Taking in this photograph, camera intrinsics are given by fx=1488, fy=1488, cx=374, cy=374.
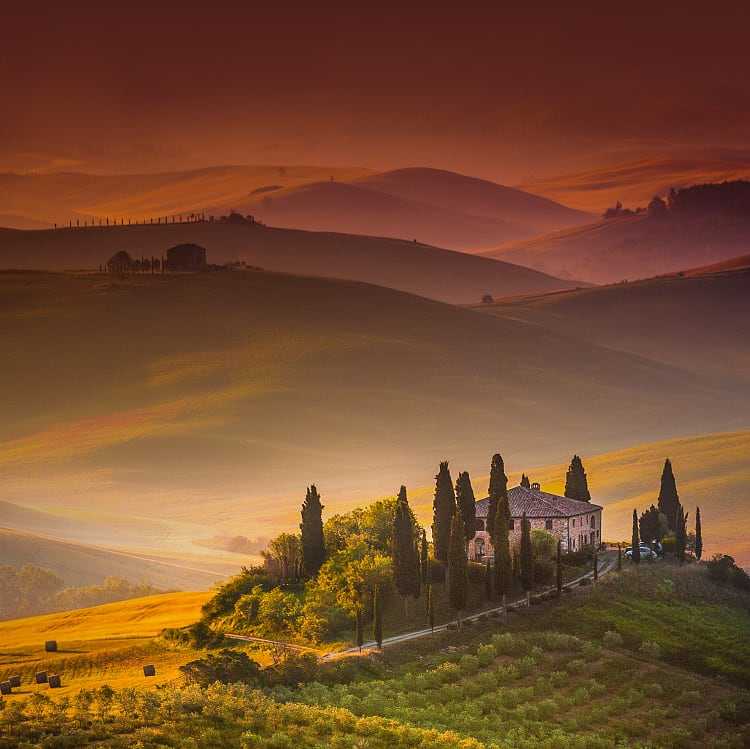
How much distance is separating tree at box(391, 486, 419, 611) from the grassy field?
12369 mm

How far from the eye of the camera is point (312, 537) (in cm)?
9181

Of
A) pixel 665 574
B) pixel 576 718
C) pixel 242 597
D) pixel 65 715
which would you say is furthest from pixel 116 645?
pixel 665 574

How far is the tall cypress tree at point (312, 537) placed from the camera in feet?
299

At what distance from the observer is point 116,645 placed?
8106 centimetres

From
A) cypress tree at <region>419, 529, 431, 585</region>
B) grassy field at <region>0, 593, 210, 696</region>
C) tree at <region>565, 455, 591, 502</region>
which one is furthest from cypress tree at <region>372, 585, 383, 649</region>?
tree at <region>565, 455, 591, 502</region>

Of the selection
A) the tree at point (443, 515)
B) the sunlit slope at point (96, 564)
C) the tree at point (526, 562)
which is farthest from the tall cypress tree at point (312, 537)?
the sunlit slope at point (96, 564)

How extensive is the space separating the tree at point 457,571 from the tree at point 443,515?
28.8 feet

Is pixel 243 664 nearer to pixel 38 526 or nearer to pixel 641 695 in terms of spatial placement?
pixel 641 695

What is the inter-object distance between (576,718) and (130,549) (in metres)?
111

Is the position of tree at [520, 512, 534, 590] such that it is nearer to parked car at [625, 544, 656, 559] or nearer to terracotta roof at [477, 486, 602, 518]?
terracotta roof at [477, 486, 602, 518]

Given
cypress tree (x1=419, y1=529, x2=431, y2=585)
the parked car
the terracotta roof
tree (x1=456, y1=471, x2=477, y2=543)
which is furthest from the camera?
the parked car

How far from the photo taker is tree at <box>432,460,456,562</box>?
94.8 meters

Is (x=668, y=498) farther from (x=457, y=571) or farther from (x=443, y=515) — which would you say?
(x=457, y=571)

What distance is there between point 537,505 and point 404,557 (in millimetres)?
22038
